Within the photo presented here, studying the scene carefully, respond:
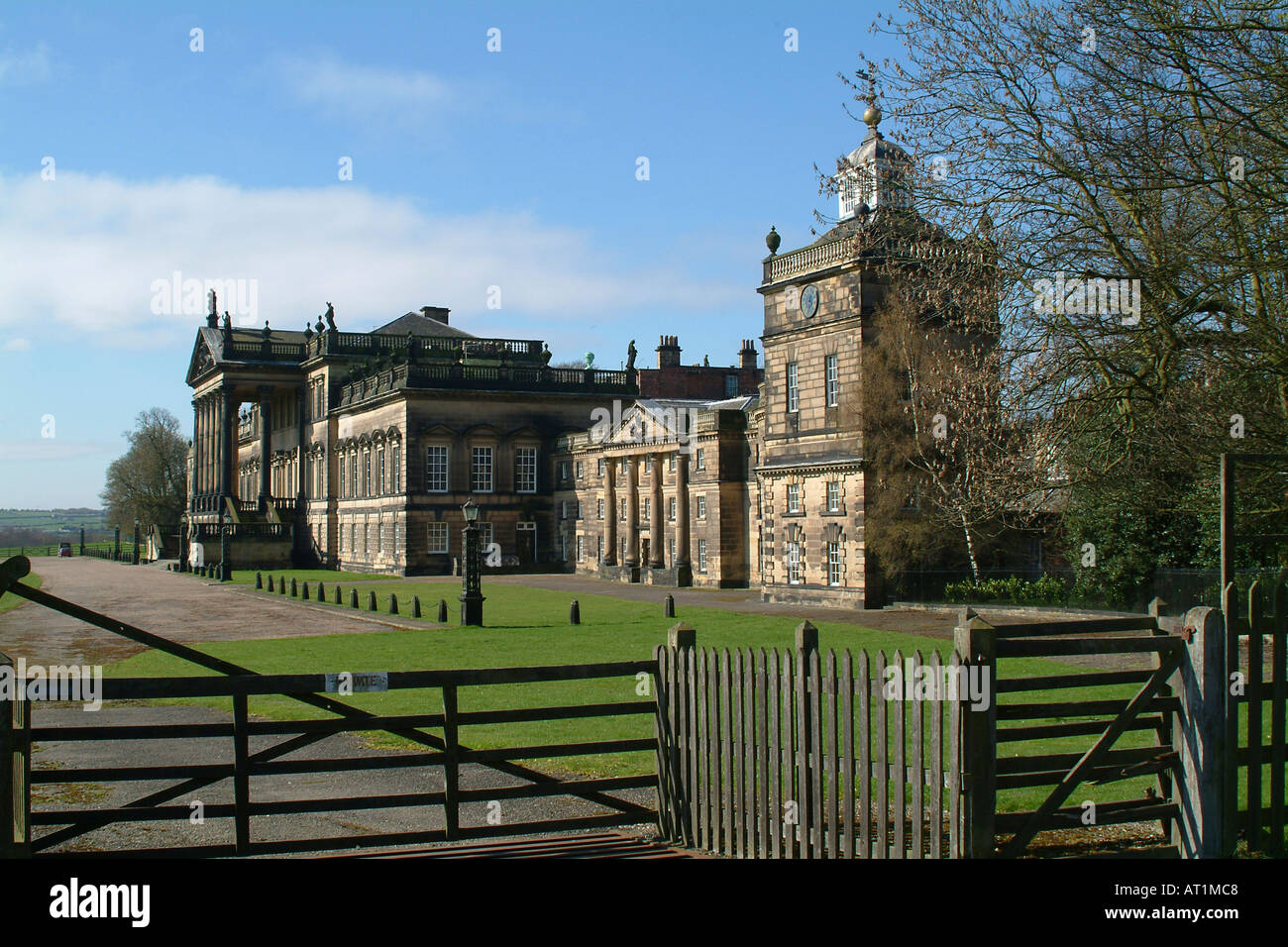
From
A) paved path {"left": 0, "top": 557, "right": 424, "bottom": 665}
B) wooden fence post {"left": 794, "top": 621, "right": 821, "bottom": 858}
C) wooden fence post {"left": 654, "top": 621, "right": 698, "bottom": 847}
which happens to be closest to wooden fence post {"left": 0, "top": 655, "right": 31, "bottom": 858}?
wooden fence post {"left": 654, "top": 621, "right": 698, "bottom": 847}

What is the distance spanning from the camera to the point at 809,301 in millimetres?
36000

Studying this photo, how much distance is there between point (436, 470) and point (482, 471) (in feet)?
8.74

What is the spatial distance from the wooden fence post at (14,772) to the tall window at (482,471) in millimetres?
58679

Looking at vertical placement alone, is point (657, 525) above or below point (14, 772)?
above

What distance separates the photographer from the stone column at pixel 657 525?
50.7 meters

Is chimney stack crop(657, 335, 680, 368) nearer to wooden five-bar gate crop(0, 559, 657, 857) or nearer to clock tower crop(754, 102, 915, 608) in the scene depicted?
clock tower crop(754, 102, 915, 608)

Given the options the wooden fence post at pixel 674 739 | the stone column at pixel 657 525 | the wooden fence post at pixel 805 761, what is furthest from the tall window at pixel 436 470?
the wooden fence post at pixel 805 761

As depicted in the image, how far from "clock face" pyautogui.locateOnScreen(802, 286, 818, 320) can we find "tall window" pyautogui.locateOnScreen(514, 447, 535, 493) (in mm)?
32141

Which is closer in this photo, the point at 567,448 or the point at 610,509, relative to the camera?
the point at 610,509

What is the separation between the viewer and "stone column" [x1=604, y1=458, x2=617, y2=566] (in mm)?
55219

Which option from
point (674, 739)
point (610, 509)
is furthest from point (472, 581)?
point (610, 509)

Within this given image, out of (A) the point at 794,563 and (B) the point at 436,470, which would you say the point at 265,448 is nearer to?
(B) the point at 436,470

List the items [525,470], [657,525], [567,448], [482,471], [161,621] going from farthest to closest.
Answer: [525,470], [482,471], [567,448], [657,525], [161,621]

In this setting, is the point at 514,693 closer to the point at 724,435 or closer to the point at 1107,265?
the point at 1107,265
